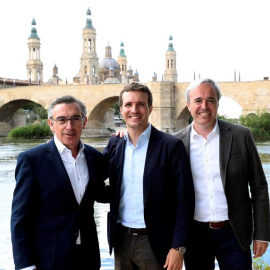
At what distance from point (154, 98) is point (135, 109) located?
27700 millimetres

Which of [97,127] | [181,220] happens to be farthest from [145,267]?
[97,127]

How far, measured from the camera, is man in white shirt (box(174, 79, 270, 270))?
8.11 ft

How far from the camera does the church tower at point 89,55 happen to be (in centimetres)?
5731

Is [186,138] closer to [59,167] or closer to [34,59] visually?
[59,167]

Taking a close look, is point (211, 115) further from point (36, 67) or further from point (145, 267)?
point (36, 67)

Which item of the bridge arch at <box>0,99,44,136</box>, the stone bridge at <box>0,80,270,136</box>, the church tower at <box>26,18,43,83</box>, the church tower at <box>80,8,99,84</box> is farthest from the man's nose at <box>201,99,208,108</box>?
the church tower at <box>26,18,43,83</box>

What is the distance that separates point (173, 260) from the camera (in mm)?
2301

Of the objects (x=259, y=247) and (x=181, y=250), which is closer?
(x=181, y=250)

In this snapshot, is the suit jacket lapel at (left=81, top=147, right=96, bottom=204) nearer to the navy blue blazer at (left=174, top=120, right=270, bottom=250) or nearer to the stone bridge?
the navy blue blazer at (left=174, top=120, right=270, bottom=250)

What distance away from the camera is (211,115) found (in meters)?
2.54

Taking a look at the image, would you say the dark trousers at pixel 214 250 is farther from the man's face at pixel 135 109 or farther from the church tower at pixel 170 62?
the church tower at pixel 170 62

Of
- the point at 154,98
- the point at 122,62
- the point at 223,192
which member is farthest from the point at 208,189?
the point at 122,62

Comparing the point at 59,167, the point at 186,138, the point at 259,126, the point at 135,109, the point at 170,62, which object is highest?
the point at 170,62

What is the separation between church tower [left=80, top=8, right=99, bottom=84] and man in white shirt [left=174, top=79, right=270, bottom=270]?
179ft
